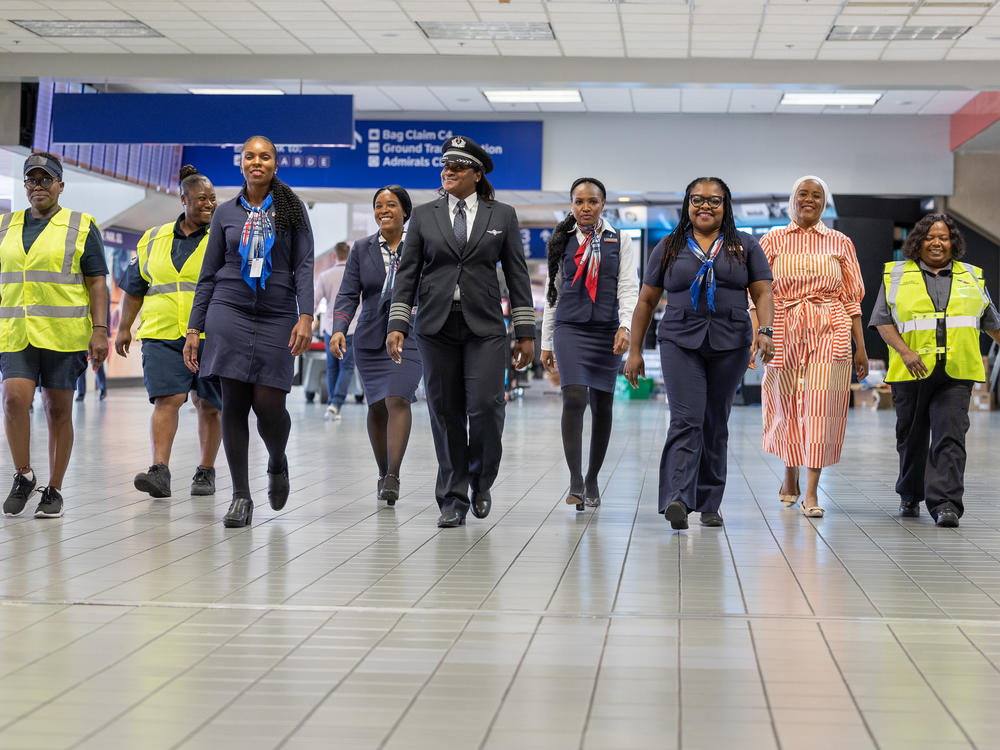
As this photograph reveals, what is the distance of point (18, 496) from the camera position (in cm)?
617

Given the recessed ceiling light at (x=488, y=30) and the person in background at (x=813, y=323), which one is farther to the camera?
the recessed ceiling light at (x=488, y=30)

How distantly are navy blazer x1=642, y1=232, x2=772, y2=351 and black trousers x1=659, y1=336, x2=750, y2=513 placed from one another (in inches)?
2.0

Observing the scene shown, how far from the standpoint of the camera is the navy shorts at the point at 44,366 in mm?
6113

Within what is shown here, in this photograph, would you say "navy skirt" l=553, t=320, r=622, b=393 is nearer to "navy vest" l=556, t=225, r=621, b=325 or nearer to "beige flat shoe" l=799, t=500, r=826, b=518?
"navy vest" l=556, t=225, r=621, b=325

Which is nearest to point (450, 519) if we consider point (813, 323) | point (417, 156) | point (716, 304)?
point (716, 304)

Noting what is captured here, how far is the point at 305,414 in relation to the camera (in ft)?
50.9

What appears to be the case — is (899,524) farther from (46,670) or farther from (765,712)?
(46,670)

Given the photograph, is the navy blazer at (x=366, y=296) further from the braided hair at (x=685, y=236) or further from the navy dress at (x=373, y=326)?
the braided hair at (x=685, y=236)

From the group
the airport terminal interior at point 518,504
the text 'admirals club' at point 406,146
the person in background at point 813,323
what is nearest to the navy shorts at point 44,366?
the airport terminal interior at point 518,504

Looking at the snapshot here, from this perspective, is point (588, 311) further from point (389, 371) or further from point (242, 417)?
point (242, 417)

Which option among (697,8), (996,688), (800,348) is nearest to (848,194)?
(697,8)

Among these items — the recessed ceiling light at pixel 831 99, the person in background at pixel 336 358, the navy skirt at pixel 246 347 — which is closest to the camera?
the navy skirt at pixel 246 347

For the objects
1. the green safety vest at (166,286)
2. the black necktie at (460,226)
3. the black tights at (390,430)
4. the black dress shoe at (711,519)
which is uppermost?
the black necktie at (460,226)

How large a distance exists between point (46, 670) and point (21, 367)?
123 inches
